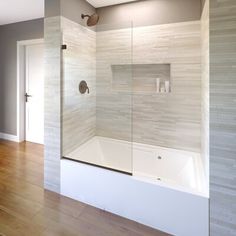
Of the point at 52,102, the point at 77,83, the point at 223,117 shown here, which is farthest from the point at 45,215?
the point at 223,117

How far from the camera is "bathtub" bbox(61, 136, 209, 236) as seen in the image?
1660 mm

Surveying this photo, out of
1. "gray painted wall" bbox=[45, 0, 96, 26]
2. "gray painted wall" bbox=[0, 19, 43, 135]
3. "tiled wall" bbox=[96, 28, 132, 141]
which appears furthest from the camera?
"gray painted wall" bbox=[0, 19, 43, 135]

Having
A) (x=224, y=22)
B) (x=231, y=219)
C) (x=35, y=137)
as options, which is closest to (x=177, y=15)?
(x=224, y=22)

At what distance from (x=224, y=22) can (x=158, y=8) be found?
1.38 m

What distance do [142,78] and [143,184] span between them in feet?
5.18

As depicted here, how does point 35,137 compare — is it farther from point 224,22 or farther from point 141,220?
point 224,22

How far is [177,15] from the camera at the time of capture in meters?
2.47

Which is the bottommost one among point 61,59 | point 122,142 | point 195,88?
point 122,142

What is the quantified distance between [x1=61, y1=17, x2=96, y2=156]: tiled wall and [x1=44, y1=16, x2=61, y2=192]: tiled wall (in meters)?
0.08

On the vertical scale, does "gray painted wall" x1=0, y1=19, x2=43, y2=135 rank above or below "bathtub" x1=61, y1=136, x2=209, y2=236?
above

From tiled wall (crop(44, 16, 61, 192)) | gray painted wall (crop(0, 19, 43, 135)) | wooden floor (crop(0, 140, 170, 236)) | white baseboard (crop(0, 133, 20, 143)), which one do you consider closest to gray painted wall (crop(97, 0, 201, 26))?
tiled wall (crop(44, 16, 61, 192))

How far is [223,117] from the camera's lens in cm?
149

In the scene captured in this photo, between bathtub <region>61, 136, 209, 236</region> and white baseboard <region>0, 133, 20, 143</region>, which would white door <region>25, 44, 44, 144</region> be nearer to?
white baseboard <region>0, 133, 20, 143</region>

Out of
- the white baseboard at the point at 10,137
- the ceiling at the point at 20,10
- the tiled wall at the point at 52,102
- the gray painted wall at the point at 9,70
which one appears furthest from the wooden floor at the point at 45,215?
the ceiling at the point at 20,10
